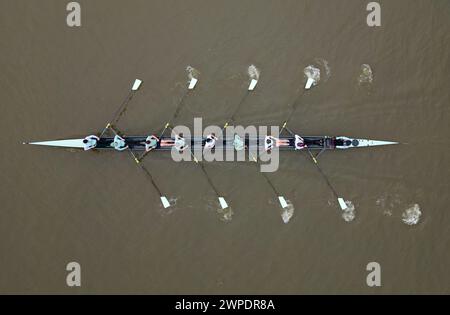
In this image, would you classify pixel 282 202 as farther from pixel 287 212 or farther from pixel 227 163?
pixel 227 163

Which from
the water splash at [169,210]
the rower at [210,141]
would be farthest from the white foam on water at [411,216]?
the water splash at [169,210]

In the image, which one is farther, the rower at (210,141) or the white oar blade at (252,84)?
the white oar blade at (252,84)

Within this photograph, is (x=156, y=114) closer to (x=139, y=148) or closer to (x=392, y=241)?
(x=139, y=148)

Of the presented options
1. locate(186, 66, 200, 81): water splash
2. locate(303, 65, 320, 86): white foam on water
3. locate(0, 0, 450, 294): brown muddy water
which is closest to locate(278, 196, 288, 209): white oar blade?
locate(0, 0, 450, 294): brown muddy water

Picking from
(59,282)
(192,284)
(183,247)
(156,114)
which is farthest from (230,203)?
(59,282)
